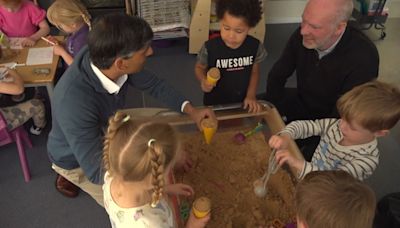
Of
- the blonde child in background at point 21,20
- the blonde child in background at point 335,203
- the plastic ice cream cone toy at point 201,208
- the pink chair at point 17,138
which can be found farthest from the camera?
the blonde child in background at point 21,20

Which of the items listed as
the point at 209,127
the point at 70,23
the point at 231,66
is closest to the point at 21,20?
the point at 70,23

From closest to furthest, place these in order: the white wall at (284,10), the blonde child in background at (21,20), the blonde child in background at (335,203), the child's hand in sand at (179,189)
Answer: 1. the blonde child in background at (335,203)
2. the child's hand in sand at (179,189)
3. the blonde child in background at (21,20)
4. the white wall at (284,10)

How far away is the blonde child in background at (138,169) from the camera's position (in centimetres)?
111

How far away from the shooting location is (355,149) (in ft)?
4.95

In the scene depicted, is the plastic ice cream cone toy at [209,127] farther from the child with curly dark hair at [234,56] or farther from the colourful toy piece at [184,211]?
the colourful toy piece at [184,211]

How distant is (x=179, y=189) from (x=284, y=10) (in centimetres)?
309

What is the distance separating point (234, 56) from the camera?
199cm

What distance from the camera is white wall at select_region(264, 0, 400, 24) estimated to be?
3.96m

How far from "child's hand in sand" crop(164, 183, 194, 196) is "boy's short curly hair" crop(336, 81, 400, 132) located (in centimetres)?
69

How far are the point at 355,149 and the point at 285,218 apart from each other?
1.32 ft

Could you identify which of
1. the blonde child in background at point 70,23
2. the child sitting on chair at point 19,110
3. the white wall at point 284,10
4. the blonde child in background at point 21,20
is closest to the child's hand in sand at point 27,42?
the blonde child in background at point 21,20

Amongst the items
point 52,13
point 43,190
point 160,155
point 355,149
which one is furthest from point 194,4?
point 160,155

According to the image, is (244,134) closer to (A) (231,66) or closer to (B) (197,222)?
(A) (231,66)

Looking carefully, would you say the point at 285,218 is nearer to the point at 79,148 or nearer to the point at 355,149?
the point at 355,149
